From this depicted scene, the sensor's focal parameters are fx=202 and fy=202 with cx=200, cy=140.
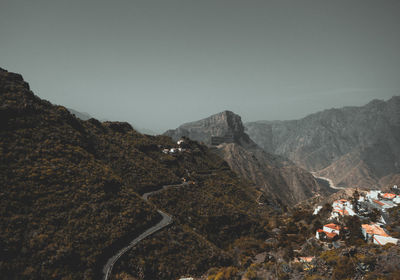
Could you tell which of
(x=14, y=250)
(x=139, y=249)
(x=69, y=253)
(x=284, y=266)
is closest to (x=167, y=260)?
(x=139, y=249)

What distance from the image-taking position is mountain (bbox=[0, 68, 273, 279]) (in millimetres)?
20141

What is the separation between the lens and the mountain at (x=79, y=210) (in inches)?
793

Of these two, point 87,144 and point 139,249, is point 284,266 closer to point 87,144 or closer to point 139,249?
point 139,249

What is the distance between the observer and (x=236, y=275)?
2080cm

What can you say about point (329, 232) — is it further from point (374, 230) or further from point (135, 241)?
point (135, 241)

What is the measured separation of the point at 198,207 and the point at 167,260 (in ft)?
60.5

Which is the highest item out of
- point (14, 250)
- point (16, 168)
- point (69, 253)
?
point (16, 168)

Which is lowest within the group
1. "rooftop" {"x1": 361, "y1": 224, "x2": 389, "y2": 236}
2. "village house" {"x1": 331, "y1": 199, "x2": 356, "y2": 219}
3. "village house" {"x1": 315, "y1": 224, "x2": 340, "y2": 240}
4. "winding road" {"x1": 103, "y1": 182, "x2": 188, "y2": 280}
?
"village house" {"x1": 331, "y1": 199, "x2": 356, "y2": 219}

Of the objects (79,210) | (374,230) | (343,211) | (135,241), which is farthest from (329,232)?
(79,210)

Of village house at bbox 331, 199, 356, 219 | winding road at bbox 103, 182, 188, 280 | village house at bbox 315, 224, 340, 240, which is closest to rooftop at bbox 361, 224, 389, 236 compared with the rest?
village house at bbox 315, 224, 340, 240

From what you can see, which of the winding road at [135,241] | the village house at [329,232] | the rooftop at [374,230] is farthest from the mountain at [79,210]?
the rooftop at [374,230]

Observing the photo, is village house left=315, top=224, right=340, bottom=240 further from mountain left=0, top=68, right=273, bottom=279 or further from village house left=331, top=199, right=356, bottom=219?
mountain left=0, top=68, right=273, bottom=279

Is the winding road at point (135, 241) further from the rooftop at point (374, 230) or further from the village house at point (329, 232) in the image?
the rooftop at point (374, 230)

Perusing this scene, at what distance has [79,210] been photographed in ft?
81.6
